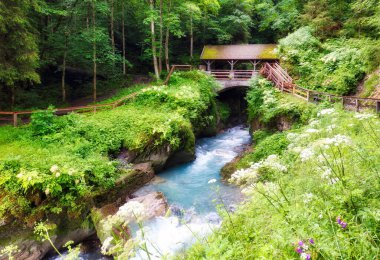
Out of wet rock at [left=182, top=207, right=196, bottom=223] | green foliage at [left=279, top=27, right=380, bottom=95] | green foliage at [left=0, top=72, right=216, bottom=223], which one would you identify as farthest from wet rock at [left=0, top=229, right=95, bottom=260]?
green foliage at [left=279, top=27, right=380, bottom=95]

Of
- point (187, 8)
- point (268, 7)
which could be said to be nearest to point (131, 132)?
point (187, 8)

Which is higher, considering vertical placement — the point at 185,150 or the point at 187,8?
the point at 187,8

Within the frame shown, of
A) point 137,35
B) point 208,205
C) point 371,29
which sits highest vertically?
point 137,35

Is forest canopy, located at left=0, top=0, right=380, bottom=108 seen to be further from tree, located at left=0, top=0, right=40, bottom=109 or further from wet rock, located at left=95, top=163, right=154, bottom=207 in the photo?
wet rock, located at left=95, top=163, right=154, bottom=207

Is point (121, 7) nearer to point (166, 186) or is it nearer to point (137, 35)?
point (137, 35)

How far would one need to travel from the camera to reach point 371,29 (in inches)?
758

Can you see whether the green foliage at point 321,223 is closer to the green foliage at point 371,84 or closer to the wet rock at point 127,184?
the wet rock at point 127,184

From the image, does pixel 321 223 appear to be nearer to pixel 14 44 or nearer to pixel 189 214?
pixel 189 214

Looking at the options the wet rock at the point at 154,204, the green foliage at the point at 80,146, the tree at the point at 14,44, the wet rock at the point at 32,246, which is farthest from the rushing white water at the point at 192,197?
the tree at the point at 14,44

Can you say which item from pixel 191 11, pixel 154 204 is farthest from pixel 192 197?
pixel 191 11

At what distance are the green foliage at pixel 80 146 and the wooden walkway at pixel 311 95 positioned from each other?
5434 mm

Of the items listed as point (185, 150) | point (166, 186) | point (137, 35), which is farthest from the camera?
point (137, 35)

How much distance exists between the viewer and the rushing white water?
7.41 meters

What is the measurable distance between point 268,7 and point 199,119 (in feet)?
74.2
